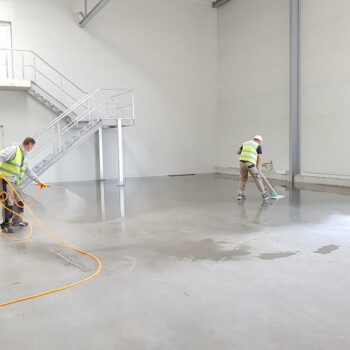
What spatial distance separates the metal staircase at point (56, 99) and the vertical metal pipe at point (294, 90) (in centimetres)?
623

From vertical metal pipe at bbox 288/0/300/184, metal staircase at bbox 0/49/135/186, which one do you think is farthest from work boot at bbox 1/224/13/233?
vertical metal pipe at bbox 288/0/300/184

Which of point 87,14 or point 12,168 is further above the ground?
point 87,14

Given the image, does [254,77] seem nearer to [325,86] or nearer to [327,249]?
[325,86]

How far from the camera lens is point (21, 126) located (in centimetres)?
1642

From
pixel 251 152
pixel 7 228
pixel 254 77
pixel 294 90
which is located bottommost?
pixel 7 228

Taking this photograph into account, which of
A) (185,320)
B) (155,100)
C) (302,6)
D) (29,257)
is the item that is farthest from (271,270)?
(155,100)

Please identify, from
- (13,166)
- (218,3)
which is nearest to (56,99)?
(13,166)

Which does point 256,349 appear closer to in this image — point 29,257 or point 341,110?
point 29,257

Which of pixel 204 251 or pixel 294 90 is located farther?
pixel 294 90

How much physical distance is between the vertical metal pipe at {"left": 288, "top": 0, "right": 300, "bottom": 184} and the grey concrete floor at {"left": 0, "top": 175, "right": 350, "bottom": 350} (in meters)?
6.39

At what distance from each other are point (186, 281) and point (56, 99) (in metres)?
13.0

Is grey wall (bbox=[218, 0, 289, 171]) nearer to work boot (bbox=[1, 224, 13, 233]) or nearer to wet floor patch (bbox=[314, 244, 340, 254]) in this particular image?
wet floor patch (bbox=[314, 244, 340, 254])

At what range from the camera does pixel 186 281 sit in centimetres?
486

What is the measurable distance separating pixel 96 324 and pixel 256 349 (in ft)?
4.86
